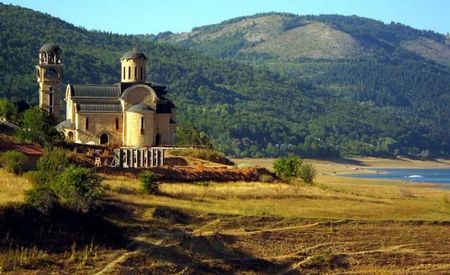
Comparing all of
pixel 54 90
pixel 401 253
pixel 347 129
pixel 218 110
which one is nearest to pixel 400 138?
pixel 347 129

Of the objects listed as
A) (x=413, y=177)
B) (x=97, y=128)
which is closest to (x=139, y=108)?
(x=97, y=128)

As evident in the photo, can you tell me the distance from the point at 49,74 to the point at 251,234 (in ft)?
88.6

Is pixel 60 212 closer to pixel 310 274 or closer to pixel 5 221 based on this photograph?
pixel 5 221

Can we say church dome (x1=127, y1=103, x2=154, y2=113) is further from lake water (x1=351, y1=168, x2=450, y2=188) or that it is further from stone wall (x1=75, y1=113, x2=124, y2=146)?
lake water (x1=351, y1=168, x2=450, y2=188)

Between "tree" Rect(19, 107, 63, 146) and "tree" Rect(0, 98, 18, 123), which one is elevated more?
"tree" Rect(0, 98, 18, 123)

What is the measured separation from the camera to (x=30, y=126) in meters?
45.6

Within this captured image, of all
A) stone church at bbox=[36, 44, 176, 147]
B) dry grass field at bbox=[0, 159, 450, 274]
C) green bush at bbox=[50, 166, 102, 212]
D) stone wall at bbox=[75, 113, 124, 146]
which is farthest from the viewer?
stone wall at bbox=[75, 113, 124, 146]

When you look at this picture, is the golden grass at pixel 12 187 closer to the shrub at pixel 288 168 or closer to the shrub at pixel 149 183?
the shrub at pixel 149 183

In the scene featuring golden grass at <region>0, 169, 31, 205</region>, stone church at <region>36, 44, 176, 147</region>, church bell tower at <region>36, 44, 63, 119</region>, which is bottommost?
golden grass at <region>0, 169, 31, 205</region>

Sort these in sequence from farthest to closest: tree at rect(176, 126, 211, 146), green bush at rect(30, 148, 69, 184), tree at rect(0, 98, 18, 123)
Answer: tree at rect(176, 126, 211, 146), tree at rect(0, 98, 18, 123), green bush at rect(30, 148, 69, 184)

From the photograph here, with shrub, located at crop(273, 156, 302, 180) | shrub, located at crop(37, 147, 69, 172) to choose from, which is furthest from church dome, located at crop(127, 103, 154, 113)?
shrub, located at crop(37, 147, 69, 172)

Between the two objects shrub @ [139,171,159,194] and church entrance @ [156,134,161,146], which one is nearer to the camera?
shrub @ [139,171,159,194]

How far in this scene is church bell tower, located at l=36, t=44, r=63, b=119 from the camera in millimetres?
54344

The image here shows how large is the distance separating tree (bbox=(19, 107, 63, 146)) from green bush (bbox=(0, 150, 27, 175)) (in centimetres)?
596
